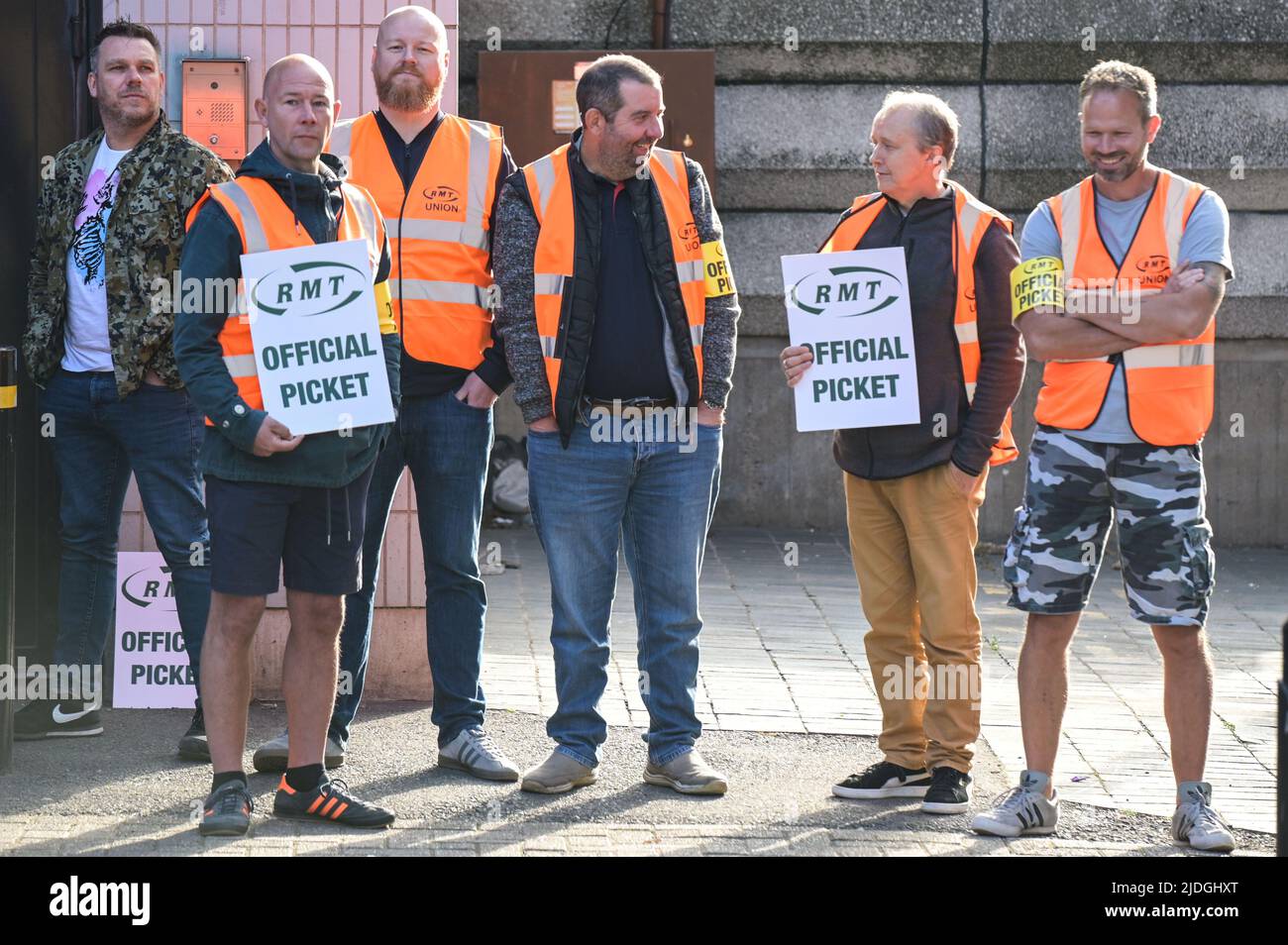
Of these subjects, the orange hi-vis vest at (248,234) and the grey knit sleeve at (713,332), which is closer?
the orange hi-vis vest at (248,234)

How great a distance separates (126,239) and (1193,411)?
132 inches

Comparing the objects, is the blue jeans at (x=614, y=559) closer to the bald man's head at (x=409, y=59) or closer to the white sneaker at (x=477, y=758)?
the white sneaker at (x=477, y=758)

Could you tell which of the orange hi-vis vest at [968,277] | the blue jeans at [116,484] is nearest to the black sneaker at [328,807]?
the blue jeans at [116,484]

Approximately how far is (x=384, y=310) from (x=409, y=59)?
0.95 m

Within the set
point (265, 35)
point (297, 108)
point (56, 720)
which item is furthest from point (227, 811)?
point (265, 35)

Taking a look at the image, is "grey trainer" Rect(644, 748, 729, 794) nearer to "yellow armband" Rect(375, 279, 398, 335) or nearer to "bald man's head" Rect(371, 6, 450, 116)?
"yellow armband" Rect(375, 279, 398, 335)

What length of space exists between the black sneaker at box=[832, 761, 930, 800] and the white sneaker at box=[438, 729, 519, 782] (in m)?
1.03

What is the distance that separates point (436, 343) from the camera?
5859 millimetres

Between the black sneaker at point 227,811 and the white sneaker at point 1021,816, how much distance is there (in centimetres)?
206

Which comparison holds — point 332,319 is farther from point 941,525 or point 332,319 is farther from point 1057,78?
point 1057,78

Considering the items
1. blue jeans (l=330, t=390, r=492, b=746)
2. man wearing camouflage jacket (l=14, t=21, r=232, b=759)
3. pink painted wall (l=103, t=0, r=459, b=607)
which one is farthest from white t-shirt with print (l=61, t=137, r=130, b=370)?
blue jeans (l=330, t=390, r=492, b=746)

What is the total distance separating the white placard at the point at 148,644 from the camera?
646 cm
